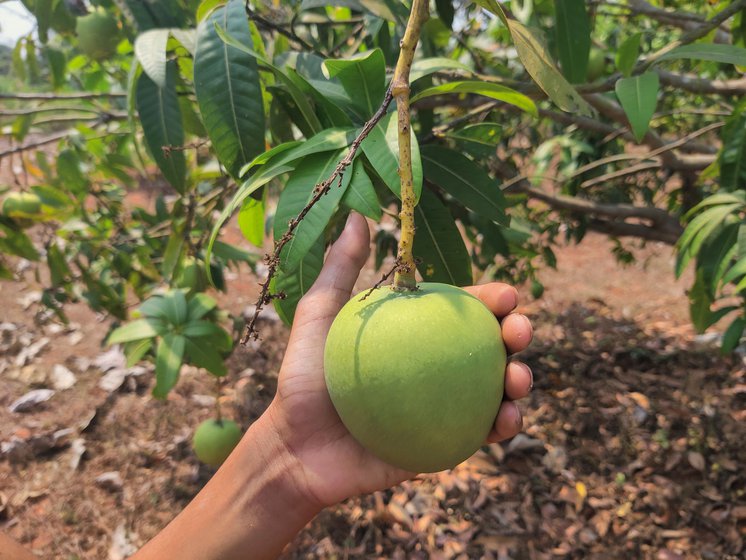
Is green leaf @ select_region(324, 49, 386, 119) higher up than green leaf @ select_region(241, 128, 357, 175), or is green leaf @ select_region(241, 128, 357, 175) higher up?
green leaf @ select_region(324, 49, 386, 119)

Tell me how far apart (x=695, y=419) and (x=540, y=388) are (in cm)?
86

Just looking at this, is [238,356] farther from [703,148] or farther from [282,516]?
[703,148]

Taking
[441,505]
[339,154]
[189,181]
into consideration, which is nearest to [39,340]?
[189,181]

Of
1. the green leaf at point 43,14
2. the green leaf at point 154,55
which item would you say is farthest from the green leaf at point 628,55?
the green leaf at point 43,14

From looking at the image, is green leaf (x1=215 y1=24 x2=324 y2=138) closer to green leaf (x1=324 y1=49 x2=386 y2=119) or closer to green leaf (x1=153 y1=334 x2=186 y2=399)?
green leaf (x1=324 y1=49 x2=386 y2=119)

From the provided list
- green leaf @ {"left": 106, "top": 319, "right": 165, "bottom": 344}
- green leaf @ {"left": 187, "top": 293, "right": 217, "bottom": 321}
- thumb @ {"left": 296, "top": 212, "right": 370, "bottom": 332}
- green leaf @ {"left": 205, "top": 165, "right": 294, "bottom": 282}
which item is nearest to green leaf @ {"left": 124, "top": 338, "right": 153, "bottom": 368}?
green leaf @ {"left": 106, "top": 319, "right": 165, "bottom": 344}

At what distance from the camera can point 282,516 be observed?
1396 millimetres

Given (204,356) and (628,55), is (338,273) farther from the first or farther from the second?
(204,356)

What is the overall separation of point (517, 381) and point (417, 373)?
25 cm

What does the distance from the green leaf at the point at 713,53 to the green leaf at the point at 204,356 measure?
1.82 m

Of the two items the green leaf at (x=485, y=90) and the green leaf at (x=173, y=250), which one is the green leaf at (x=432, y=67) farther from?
the green leaf at (x=173, y=250)

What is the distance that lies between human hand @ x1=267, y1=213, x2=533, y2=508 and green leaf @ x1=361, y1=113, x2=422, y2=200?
0.87ft

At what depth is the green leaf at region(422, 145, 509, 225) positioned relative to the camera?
4.09 feet

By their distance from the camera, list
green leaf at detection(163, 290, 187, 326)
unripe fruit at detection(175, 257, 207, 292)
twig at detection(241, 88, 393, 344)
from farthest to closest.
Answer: unripe fruit at detection(175, 257, 207, 292) < green leaf at detection(163, 290, 187, 326) < twig at detection(241, 88, 393, 344)
